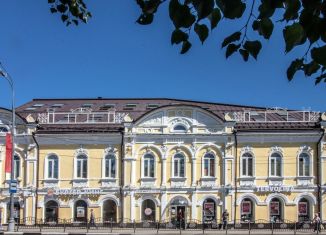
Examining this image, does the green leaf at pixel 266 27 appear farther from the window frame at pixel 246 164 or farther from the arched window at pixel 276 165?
the arched window at pixel 276 165

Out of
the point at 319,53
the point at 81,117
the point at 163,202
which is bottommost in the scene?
the point at 163,202

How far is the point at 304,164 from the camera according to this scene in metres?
38.8

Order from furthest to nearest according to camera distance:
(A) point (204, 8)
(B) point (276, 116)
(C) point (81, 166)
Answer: (B) point (276, 116)
(C) point (81, 166)
(A) point (204, 8)

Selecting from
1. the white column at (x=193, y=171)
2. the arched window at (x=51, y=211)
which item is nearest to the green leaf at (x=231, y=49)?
the white column at (x=193, y=171)

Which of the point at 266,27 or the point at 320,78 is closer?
the point at 266,27

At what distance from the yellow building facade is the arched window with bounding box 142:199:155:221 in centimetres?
7

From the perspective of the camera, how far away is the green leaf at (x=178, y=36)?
12.3 ft

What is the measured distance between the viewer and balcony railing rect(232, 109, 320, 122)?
131 ft

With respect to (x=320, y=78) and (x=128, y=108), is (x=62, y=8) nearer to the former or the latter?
(x=320, y=78)

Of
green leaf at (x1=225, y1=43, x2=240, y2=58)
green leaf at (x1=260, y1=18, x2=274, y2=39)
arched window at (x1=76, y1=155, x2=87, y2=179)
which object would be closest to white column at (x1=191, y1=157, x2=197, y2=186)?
arched window at (x1=76, y1=155, x2=87, y2=179)

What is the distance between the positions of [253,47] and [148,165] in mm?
35863

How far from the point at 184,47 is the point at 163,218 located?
1398 inches

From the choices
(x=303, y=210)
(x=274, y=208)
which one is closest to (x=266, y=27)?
(x=274, y=208)

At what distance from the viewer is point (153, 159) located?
3944 centimetres
